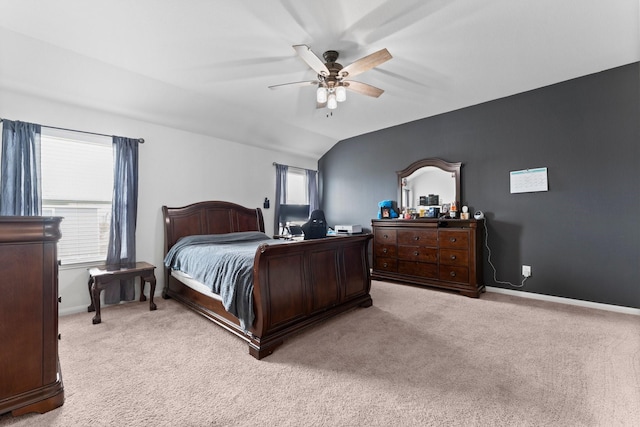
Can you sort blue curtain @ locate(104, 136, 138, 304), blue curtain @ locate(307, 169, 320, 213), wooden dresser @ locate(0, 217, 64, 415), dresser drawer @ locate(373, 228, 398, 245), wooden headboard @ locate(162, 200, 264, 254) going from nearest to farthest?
1. wooden dresser @ locate(0, 217, 64, 415)
2. blue curtain @ locate(104, 136, 138, 304)
3. wooden headboard @ locate(162, 200, 264, 254)
4. dresser drawer @ locate(373, 228, 398, 245)
5. blue curtain @ locate(307, 169, 320, 213)

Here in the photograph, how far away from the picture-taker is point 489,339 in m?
2.53

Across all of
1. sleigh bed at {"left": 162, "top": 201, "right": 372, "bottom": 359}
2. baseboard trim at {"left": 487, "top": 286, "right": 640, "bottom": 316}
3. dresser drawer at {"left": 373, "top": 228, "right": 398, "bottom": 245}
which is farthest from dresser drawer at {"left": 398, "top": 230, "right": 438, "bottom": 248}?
sleigh bed at {"left": 162, "top": 201, "right": 372, "bottom": 359}

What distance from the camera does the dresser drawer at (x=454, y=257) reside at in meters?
3.88

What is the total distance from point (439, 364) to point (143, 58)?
4.00 m

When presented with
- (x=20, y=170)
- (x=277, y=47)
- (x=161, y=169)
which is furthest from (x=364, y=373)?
(x=20, y=170)

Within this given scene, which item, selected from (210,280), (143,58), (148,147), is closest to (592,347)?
(210,280)

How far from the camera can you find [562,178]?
140 inches

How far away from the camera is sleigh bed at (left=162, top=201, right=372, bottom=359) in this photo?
2.29 meters

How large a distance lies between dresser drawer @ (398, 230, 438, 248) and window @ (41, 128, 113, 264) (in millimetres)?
4210

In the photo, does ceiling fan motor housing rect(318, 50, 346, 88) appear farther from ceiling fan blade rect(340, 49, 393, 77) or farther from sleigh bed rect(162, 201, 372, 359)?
sleigh bed rect(162, 201, 372, 359)

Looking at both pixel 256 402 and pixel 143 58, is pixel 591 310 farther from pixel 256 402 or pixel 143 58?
pixel 143 58

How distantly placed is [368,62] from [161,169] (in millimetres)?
3253

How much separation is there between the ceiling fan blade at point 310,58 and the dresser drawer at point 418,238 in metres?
2.73

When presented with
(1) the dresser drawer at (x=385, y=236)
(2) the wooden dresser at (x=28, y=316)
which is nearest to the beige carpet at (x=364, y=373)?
(2) the wooden dresser at (x=28, y=316)
